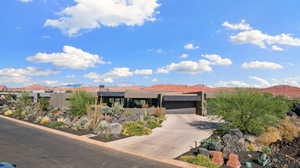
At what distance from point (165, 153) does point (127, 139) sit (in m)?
3.44

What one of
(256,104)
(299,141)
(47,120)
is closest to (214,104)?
(256,104)

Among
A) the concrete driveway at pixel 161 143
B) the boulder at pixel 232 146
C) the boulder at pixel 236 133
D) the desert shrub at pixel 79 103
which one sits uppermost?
the desert shrub at pixel 79 103

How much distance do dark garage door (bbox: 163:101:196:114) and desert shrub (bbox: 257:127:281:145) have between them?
1348cm

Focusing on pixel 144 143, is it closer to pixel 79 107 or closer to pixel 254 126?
pixel 254 126

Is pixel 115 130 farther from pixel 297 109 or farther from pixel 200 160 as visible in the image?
pixel 297 109

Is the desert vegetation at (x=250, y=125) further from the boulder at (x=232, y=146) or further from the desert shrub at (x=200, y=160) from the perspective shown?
the desert shrub at (x=200, y=160)

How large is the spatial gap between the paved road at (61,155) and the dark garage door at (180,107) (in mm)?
15812

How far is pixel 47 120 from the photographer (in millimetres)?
18062

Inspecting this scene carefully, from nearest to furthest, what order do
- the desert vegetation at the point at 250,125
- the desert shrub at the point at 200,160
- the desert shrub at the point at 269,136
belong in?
the desert shrub at the point at 200,160
the desert vegetation at the point at 250,125
the desert shrub at the point at 269,136

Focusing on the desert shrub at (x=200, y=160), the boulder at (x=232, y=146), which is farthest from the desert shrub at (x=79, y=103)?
the boulder at (x=232, y=146)

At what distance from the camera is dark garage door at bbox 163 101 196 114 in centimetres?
2620

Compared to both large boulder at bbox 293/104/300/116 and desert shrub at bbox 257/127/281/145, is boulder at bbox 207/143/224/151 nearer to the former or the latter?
desert shrub at bbox 257/127/281/145

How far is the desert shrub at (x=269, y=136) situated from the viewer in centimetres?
1251

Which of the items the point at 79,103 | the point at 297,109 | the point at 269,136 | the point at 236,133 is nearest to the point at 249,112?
the point at 269,136
